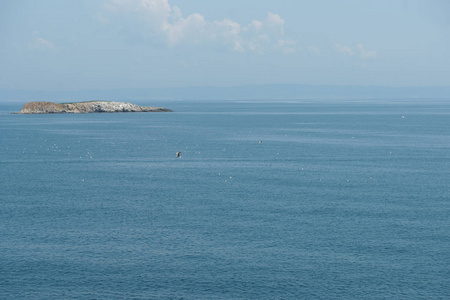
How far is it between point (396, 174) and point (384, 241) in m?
46.0

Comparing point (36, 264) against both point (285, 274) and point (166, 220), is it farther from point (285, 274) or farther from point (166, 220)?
point (285, 274)

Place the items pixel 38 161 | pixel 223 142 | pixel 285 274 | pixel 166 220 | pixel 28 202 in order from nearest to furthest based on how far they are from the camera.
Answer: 1. pixel 285 274
2. pixel 166 220
3. pixel 28 202
4. pixel 38 161
5. pixel 223 142

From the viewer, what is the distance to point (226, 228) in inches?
2739

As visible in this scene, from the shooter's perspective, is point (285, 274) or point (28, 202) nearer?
point (285, 274)

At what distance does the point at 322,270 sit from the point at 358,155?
83954 mm

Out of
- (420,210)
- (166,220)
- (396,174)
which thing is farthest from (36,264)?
(396,174)

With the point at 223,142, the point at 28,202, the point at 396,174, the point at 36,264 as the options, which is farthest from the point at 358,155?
the point at 36,264

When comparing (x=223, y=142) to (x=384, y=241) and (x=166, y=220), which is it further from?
(x=384, y=241)

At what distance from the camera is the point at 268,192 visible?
296 feet

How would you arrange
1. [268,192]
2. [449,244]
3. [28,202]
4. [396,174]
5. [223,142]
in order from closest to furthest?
1. [449,244]
2. [28,202]
3. [268,192]
4. [396,174]
5. [223,142]

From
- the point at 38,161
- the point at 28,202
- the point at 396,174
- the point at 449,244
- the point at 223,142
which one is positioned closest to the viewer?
the point at 449,244

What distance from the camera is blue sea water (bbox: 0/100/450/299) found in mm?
52844

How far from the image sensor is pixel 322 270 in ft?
183

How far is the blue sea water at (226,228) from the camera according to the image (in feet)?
173
